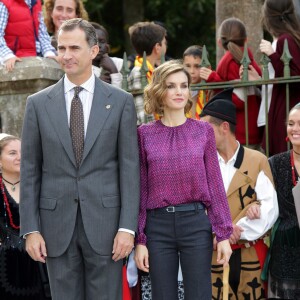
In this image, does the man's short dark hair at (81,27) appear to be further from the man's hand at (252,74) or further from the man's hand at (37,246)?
the man's hand at (252,74)

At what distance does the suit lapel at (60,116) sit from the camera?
5.16 meters

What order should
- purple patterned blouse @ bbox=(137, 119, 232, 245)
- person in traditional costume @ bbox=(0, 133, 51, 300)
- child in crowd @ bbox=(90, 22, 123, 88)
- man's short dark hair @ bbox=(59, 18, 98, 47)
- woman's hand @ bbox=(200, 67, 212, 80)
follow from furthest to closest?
child in crowd @ bbox=(90, 22, 123, 88) → woman's hand @ bbox=(200, 67, 212, 80) → person in traditional costume @ bbox=(0, 133, 51, 300) → purple patterned blouse @ bbox=(137, 119, 232, 245) → man's short dark hair @ bbox=(59, 18, 98, 47)

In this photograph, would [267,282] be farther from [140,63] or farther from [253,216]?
[140,63]

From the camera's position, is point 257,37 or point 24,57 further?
point 257,37

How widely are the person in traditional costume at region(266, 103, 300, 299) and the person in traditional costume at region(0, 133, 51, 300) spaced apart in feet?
5.72

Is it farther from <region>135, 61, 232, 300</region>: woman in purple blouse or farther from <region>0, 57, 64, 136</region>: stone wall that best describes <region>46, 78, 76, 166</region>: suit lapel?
<region>0, 57, 64, 136</region>: stone wall

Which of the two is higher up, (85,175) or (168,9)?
(168,9)

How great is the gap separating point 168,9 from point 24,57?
36.4ft

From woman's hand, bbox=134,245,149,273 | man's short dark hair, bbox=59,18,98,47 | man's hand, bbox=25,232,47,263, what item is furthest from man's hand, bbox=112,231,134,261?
man's short dark hair, bbox=59,18,98,47

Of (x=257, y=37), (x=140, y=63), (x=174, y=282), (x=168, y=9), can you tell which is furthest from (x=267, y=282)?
(x=168, y=9)

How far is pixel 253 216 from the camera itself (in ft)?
20.4

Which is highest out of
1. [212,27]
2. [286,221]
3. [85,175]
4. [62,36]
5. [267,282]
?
[212,27]

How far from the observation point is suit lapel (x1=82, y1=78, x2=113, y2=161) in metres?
5.16

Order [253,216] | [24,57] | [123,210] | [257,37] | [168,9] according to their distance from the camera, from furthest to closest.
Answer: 1. [168,9]
2. [257,37]
3. [24,57]
4. [253,216]
5. [123,210]
